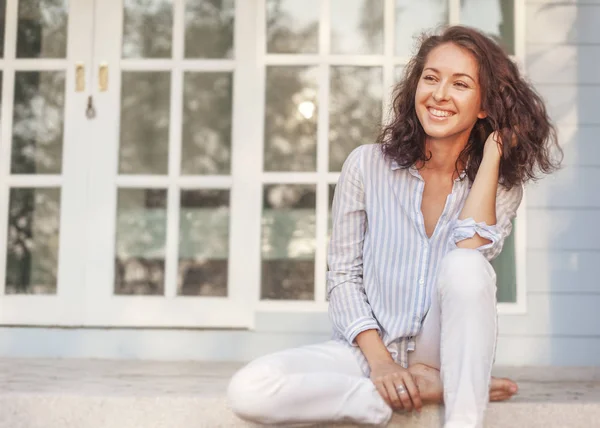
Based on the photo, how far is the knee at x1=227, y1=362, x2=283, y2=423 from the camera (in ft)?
6.01

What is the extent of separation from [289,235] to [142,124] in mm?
803

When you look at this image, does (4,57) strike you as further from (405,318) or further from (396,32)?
(405,318)

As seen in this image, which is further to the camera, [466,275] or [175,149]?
[175,149]

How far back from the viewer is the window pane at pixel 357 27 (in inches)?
146

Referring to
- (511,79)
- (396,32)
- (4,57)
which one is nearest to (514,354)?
(396,32)

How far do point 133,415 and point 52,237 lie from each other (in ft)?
5.67

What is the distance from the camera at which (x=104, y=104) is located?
3.71 m

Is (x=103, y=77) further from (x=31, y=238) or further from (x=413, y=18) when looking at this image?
(x=413, y=18)

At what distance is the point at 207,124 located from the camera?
12.3ft

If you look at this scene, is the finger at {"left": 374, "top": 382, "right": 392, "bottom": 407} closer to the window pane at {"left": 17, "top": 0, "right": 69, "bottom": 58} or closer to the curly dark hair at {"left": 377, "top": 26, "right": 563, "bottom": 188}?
the curly dark hair at {"left": 377, "top": 26, "right": 563, "bottom": 188}

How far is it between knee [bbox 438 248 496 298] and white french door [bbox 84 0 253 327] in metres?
1.88

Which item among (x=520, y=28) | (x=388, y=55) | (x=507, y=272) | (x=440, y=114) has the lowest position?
(x=507, y=272)

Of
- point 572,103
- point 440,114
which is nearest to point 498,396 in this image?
point 440,114

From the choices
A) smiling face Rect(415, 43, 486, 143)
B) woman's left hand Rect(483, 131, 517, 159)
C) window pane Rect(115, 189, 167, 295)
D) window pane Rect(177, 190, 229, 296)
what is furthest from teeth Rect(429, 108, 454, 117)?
window pane Rect(115, 189, 167, 295)
